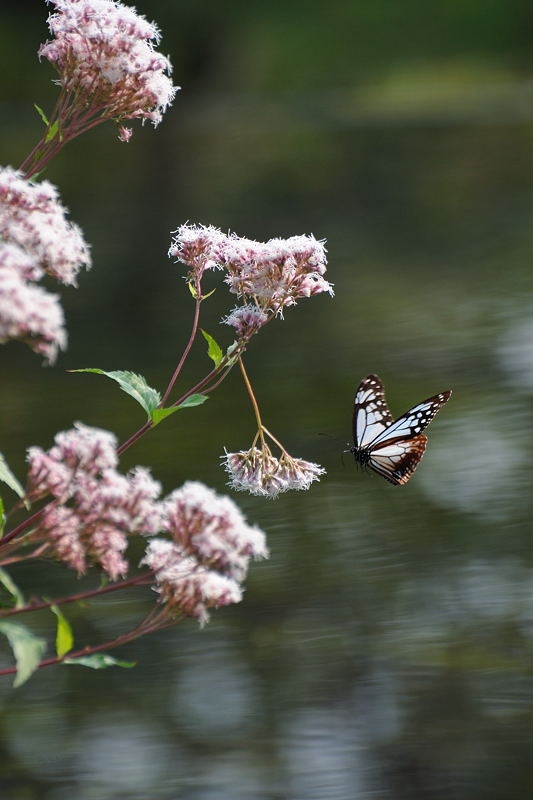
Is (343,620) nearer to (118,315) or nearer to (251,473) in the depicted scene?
(251,473)

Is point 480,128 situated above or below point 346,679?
above

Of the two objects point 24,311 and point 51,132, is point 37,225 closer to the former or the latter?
point 24,311

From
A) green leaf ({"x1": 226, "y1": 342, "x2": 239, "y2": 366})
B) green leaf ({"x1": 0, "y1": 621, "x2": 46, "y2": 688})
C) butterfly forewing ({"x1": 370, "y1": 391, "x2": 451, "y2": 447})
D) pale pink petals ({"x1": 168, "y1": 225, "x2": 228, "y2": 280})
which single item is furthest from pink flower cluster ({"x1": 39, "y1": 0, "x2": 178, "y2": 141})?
butterfly forewing ({"x1": 370, "y1": 391, "x2": 451, "y2": 447})

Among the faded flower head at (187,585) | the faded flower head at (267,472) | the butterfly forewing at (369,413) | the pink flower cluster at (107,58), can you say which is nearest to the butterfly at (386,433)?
the butterfly forewing at (369,413)

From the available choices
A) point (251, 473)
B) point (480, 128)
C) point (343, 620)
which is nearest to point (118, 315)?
point (343, 620)

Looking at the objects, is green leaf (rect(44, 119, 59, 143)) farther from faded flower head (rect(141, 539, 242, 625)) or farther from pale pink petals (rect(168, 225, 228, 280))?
faded flower head (rect(141, 539, 242, 625))

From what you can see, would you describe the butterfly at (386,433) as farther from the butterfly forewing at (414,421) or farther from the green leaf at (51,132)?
the green leaf at (51,132)

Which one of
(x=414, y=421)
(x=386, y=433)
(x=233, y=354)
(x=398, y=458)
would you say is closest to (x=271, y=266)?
(x=233, y=354)
